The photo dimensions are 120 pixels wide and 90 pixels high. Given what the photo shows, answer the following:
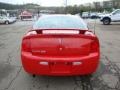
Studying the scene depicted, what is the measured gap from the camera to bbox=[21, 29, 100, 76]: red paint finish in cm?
550

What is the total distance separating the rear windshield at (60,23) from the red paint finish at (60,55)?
2.65ft

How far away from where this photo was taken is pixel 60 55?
558 cm

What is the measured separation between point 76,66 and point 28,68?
103 centimetres

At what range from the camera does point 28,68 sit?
5676mm

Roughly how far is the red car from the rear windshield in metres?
0.72

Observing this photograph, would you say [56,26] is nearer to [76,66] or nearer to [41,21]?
[41,21]

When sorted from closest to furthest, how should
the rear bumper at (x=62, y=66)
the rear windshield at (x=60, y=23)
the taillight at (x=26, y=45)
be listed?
the rear bumper at (x=62, y=66) → the taillight at (x=26, y=45) → the rear windshield at (x=60, y=23)

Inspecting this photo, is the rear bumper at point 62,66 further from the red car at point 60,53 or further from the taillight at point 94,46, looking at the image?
the taillight at point 94,46

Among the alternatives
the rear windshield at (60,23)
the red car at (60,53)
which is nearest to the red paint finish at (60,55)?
the red car at (60,53)

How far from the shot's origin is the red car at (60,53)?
18.1 ft

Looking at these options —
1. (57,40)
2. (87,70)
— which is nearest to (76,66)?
(87,70)

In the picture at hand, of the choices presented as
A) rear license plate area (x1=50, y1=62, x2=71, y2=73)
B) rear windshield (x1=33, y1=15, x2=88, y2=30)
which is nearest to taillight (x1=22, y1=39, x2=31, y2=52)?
rear license plate area (x1=50, y1=62, x2=71, y2=73)

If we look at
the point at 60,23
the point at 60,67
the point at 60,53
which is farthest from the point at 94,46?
the point at 60,23

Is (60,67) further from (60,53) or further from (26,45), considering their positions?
(26,45)
